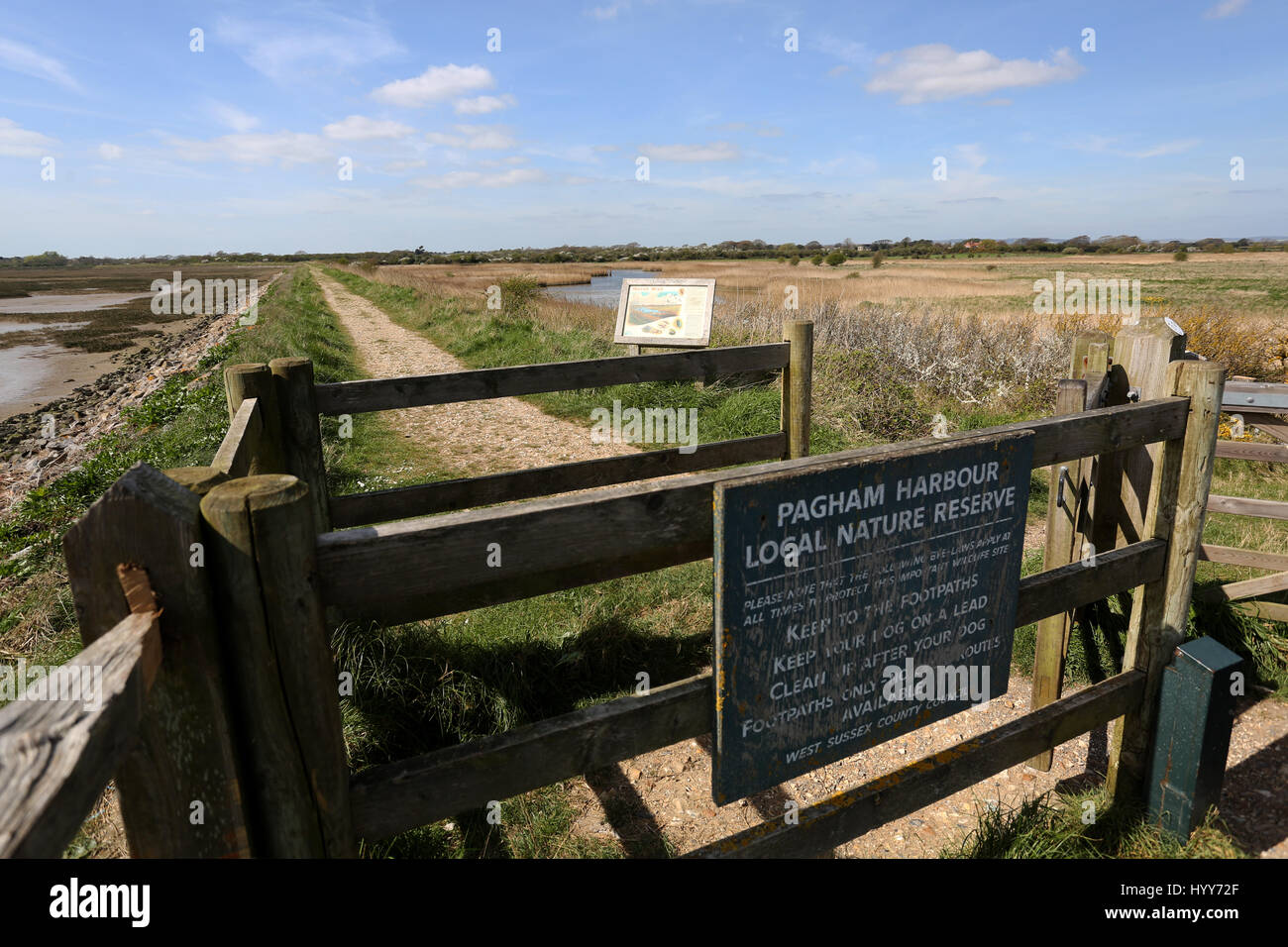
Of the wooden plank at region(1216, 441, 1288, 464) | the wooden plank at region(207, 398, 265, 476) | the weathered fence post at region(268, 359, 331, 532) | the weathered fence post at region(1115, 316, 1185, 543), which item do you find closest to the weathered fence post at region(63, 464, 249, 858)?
the wooden plank at region(207, 398, 265, 476)

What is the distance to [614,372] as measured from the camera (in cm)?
430

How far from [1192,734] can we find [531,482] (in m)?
2.99

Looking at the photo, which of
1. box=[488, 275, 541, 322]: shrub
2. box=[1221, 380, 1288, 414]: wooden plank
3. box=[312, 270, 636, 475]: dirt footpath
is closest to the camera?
box=[1221, 380, 1288, 414]: wooden plank

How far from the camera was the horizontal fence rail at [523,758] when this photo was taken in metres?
1.75

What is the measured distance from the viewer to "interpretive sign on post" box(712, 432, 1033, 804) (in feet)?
6.21

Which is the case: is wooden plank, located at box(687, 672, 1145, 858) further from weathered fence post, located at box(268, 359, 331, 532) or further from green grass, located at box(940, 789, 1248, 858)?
weathered fence post, located at box(268, 359, 331, 532)

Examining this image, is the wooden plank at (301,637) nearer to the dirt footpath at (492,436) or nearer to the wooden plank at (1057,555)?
the wooden plank at (1057,555)

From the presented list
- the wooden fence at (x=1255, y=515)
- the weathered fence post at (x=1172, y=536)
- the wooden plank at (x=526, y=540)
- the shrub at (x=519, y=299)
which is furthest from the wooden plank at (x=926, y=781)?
the shrub at (x=519, y=299)

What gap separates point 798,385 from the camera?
470 cm
